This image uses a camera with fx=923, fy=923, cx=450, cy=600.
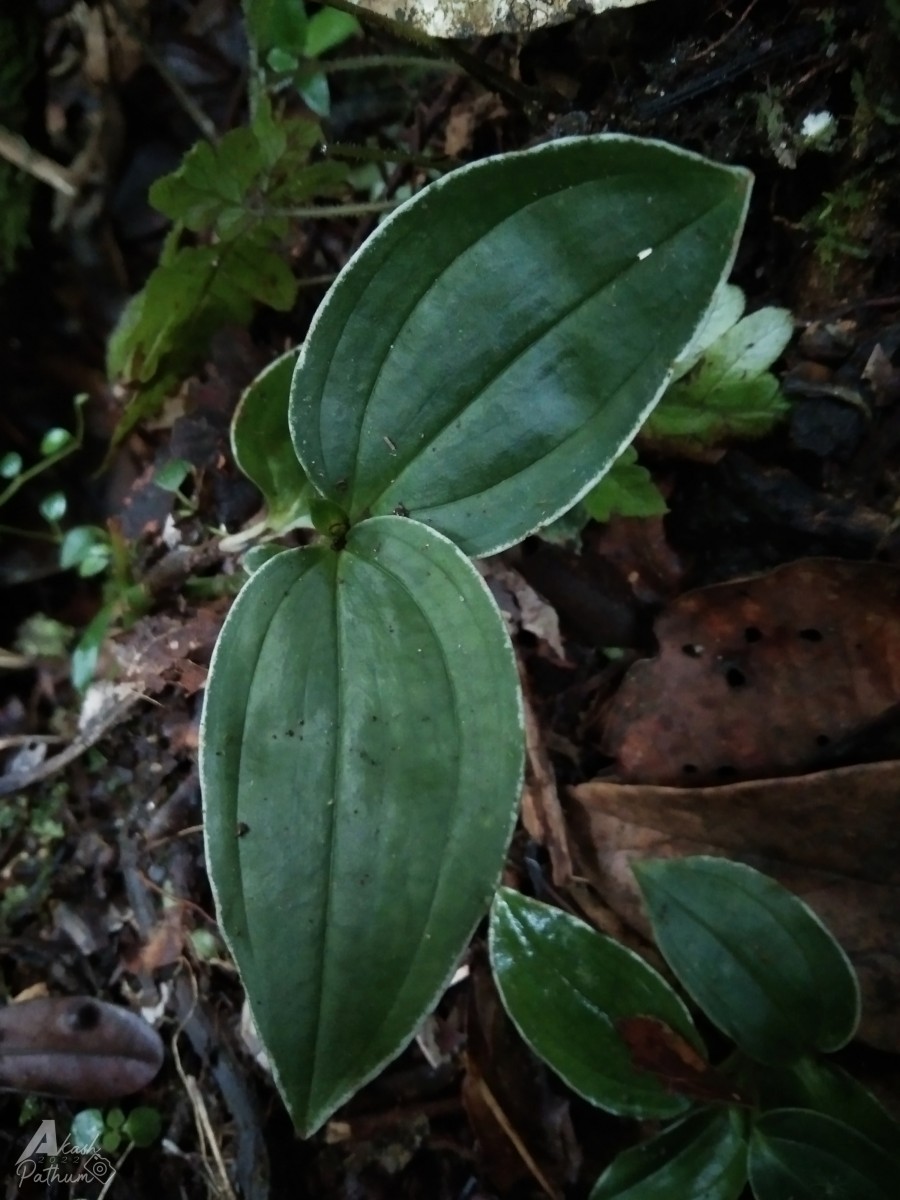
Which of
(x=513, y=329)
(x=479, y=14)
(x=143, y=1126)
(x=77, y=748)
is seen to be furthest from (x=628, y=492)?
(x=143, y=1126)

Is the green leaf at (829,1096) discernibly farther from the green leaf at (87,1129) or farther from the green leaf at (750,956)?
the green leaf at (87,1129)

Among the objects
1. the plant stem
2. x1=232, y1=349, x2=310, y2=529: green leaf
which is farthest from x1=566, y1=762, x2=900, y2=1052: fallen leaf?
the plant stem

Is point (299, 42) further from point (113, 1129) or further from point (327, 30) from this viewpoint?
point (113, 1129)

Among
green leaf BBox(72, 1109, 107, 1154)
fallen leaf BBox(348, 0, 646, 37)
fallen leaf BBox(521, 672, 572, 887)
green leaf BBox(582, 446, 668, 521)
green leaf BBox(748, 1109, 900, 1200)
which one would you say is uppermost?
fallen leaf BBox(348, 0, 646, 37)

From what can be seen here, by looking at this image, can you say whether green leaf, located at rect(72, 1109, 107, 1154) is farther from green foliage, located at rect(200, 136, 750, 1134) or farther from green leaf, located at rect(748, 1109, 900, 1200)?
green leaf, located at rect(748, 1109, 900, 1200)

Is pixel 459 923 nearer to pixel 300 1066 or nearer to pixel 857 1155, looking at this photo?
pixel 300 1066

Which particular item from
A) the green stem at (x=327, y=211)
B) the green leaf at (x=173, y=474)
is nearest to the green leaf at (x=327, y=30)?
the green stem at (x=327, y=211)
